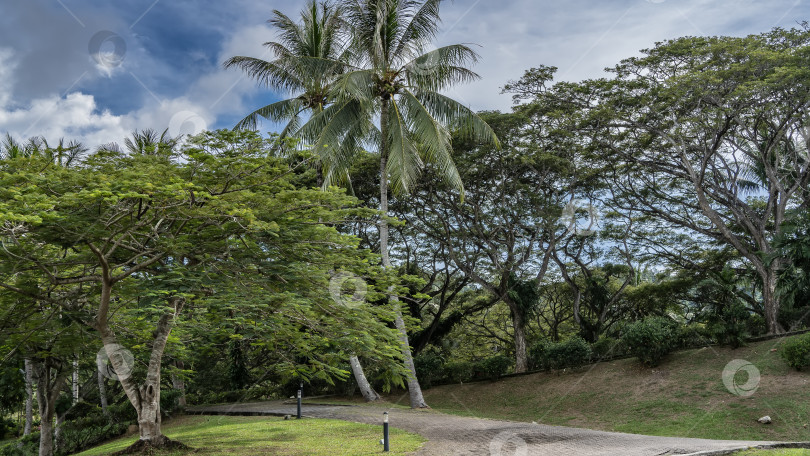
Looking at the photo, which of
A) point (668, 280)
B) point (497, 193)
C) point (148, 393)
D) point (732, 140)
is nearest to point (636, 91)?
point (732, 140)

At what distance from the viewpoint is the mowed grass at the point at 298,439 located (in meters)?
9.88

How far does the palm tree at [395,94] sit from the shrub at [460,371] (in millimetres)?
8757

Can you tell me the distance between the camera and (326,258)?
9781mm

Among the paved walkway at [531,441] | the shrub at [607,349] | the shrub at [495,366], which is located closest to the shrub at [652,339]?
the shrub at [607,349]

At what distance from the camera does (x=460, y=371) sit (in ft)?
82.1

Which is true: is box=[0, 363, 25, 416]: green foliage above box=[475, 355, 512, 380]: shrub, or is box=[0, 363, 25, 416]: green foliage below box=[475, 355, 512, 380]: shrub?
above

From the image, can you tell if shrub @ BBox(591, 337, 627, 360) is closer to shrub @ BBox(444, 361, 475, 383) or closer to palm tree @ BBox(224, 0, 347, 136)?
shrub @ BBox(444, 361, 475, 383)

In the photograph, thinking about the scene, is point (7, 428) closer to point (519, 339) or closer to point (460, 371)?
point (460, 371)

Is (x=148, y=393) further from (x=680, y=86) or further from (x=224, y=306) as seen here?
(x=680, y=86)

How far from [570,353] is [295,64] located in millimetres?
14771

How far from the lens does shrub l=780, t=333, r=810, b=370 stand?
49.1 feet

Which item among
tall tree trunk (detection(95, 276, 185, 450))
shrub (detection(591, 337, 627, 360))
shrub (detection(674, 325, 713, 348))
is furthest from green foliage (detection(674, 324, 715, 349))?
tall tree trunk (detection(95, 276, 185, 450))

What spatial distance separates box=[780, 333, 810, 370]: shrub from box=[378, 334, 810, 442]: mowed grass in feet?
0.86

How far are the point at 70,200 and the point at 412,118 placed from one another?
1078cm
